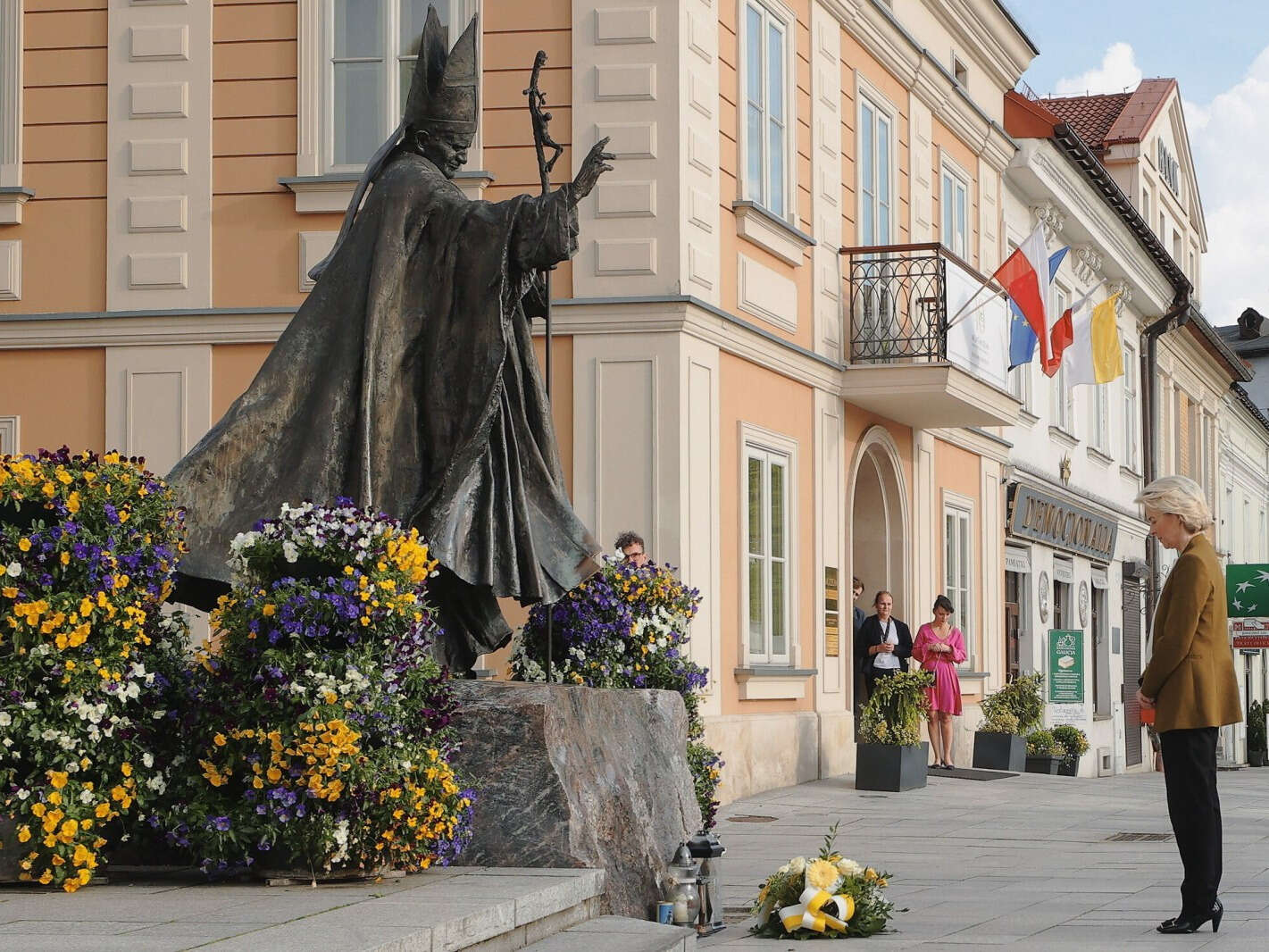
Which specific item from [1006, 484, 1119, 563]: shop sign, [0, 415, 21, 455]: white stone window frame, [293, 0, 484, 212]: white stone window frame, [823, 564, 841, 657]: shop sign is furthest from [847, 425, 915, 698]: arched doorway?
[0, 415, 21, 455]: white stone window frame

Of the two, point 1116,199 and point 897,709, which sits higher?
point 1116,199

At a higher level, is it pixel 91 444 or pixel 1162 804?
pixel 91 444

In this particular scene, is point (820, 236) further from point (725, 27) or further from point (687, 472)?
point (687, 472)

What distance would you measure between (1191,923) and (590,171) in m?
3.47

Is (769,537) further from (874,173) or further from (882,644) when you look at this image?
(874,173)

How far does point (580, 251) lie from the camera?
15391mm

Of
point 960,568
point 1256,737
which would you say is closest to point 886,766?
point 960,568

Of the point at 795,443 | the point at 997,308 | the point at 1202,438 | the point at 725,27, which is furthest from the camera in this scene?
the point at 1202,438

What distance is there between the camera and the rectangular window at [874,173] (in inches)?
758

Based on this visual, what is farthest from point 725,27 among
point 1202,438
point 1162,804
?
point 1202,438

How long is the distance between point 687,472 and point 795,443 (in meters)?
2.53

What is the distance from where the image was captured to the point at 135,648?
6.08 m

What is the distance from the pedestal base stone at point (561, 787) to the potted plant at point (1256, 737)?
38.9 meters

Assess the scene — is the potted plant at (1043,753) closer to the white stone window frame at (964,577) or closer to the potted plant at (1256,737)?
the white stone window frame at (964,577)
